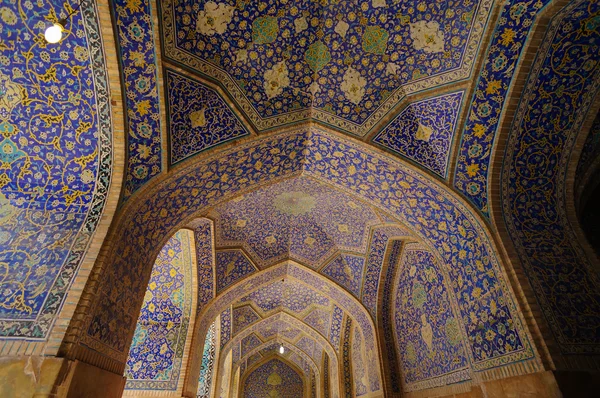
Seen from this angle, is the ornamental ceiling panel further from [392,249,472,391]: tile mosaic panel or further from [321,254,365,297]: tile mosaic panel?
[321,254,365,297]: tile mosaic panel

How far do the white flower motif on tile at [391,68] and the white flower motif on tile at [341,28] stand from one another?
0.65 m

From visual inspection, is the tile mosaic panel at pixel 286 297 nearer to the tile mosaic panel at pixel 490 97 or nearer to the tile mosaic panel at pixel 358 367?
the tile mosaic panel at pixel 358 367

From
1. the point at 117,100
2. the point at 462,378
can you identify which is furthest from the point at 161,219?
the point at 462,378

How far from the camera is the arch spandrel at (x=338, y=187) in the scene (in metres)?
3.83

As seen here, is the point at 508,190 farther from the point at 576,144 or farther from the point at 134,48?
the point at 134,48

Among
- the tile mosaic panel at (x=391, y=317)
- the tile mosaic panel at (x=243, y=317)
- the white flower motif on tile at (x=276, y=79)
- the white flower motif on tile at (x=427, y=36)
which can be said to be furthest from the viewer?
the tile mosaic panel at (x=243, y=317)

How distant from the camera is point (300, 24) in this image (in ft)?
13.9

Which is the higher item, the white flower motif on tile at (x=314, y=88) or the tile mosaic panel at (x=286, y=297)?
the white flower motif on tile at (x=314, y=88)

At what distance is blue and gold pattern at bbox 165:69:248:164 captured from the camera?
13.4 feet

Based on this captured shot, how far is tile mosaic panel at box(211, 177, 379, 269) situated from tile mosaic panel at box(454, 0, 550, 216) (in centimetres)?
225

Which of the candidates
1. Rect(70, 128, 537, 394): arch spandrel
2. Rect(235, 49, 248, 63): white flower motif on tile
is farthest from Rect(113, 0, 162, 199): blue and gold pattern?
Rect(235, 49, 248, 63): white flower motif on tile

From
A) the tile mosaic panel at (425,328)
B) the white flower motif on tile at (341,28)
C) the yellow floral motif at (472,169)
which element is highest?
the white flower motif on tile at (341,28)

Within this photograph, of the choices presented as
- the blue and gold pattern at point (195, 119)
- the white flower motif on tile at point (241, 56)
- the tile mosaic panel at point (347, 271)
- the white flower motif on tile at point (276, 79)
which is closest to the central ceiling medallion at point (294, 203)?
the tile mosaic panel at point (347, 271)

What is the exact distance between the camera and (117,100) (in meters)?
3.75
